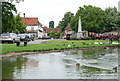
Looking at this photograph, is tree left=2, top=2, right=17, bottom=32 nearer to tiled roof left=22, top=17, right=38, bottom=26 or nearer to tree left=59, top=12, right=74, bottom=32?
tiled roof left=22, top=17, right=38, bottom=26

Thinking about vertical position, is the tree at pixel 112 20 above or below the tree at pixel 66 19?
below

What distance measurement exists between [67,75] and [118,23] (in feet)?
221

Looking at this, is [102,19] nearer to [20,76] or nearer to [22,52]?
[22,52]

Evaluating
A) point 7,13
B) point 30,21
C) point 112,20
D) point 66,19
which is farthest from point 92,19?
point 66,19

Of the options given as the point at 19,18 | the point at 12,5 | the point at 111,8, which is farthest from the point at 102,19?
the point at 12,5

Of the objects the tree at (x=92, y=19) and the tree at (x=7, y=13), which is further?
the tree at (x=92, y=19)

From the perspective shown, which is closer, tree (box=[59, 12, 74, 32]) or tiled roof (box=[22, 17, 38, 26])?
tiled roof (box=[22, 17, 38, 26])

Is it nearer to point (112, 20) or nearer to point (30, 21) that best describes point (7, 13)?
point (112, 20)

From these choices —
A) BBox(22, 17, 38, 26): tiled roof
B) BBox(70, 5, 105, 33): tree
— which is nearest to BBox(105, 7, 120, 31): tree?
BBox(70, 5, 105, 33): tree

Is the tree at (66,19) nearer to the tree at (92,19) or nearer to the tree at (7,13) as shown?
the tree at (92,19)

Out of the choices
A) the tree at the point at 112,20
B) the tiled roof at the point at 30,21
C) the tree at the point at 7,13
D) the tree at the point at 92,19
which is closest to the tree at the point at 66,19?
the tiled roof at the point at 30,21

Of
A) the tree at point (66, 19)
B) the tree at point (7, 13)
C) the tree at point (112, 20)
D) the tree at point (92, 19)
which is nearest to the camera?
the tree at point (7, 13)

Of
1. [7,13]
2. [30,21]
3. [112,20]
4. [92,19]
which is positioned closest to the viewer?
[7,13]

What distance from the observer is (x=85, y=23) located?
7419 cm
